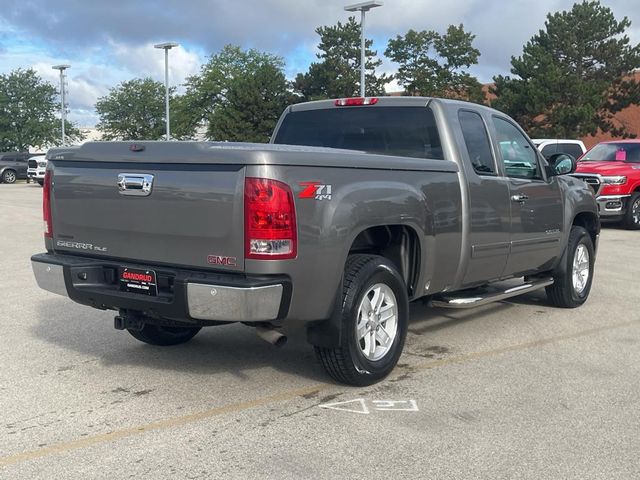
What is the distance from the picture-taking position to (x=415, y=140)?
19.6 ft

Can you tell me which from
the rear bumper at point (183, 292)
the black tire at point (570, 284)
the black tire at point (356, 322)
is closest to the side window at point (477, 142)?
the black tire at point (356, 322)

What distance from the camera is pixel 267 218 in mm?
4230

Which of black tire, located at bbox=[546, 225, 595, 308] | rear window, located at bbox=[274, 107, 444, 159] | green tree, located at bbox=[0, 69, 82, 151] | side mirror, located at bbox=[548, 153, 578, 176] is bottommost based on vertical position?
black tire, located at bbox=[546, 225, 595, 308]

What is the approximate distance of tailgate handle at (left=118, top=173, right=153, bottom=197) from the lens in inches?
182

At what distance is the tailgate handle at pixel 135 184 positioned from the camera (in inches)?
182

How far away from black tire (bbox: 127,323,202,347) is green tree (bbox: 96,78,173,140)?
67608 mm

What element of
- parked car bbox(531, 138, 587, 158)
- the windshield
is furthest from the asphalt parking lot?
parked car bbox(531, 138, 587, 158)

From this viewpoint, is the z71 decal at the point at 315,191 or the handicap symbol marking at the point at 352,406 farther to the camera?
the handicap symbol marking at the point at 352,406

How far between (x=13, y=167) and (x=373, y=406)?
3797cm

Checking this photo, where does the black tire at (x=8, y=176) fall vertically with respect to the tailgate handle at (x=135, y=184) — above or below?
below

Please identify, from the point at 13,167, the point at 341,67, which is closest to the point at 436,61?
the point at 341,67

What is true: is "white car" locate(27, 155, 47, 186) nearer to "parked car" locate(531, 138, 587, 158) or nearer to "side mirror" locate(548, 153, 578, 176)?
"parked car" locate(531, 138, 587, 158)

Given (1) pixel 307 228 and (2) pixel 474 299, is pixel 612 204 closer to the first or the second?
(2) pixel 474 299

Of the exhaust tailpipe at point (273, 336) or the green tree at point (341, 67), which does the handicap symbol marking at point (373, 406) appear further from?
the green tree at point (341, 67)
